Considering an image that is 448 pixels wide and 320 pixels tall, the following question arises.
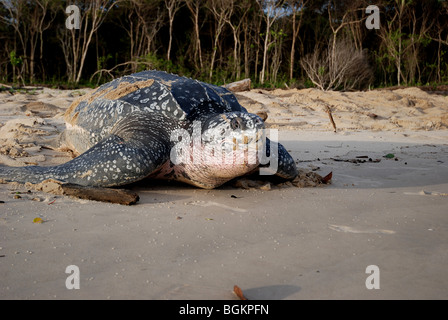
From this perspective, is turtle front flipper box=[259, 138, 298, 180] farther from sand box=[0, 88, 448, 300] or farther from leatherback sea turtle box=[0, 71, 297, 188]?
sand box=[0, 88, 448, 300]

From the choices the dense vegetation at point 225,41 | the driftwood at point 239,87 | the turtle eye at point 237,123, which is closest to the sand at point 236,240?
the turtle eye at point 237,123

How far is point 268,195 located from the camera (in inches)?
97.2

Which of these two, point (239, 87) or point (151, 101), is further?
point (239, 87)

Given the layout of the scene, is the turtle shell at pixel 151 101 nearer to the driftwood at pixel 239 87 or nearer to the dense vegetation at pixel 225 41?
the driftwood at pixel 239 87

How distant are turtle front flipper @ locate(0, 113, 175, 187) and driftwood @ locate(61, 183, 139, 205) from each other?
133 mm

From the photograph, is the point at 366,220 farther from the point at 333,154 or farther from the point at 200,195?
the point at 333,154

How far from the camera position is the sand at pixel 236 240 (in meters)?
1.25

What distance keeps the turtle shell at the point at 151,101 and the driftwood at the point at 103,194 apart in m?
0.73

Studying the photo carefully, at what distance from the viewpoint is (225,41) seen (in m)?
17.9

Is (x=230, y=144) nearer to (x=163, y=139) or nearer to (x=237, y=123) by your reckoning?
(x=237, y=123)

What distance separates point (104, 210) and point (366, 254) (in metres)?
1.22

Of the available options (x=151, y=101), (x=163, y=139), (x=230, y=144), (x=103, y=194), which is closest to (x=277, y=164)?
(x=230, y=144)

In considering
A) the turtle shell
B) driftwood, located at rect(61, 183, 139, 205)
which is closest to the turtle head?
the turtle shell

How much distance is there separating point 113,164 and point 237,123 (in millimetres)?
746
